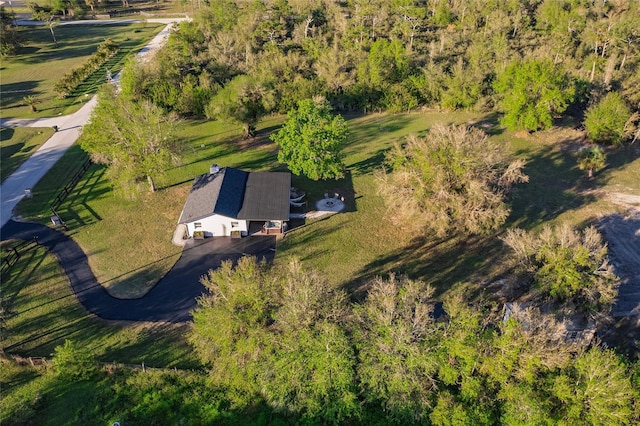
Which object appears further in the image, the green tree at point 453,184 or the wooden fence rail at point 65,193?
the wooden fence rail at point 65,193

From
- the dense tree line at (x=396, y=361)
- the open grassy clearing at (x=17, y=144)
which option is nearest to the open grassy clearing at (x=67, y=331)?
the dense tree line at (x=396, y=361)

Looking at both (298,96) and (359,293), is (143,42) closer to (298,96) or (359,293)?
(298,96)

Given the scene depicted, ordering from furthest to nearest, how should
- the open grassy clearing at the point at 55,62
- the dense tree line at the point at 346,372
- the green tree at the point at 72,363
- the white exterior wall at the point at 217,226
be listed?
1. the open grassy clearing at the point at 55,62
2. the white exterior wall at the point at 217,226
3. the green tree at the point at 72,363
4. the dense tree line at the point at 346,372

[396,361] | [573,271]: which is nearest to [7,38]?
[396,361]

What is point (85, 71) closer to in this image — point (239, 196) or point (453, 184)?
point (239, 196)

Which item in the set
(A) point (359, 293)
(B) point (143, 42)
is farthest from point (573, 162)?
(B) point (143, 42)

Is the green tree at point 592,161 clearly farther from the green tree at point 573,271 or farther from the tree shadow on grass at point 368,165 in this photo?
the green tree at point 573,271

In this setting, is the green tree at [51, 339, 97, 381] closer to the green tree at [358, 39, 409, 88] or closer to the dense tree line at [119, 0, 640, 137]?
the dense tree line at [119, 0, 640, 137]
